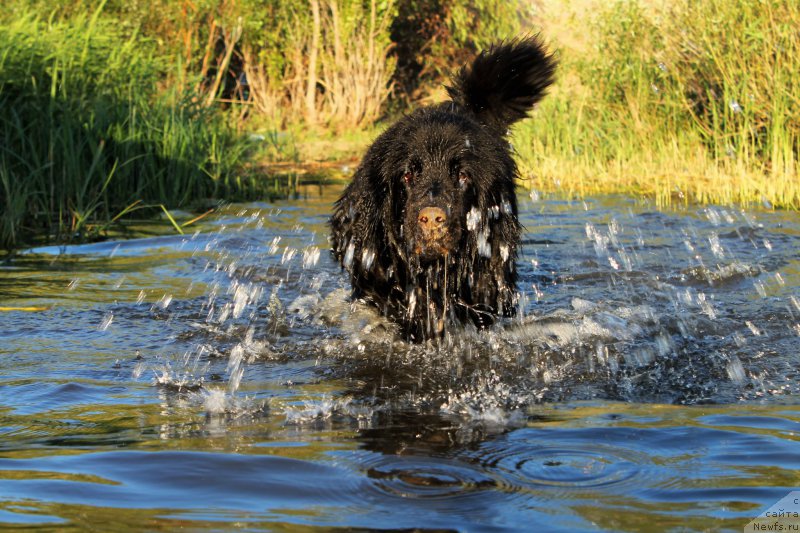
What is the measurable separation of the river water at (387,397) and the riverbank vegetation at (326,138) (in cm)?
112

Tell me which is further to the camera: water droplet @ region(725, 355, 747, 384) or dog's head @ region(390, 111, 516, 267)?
dog's head @ region(390, 111, 516, 267)

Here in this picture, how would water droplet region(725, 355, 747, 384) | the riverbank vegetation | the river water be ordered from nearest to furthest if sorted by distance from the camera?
the river water < water droplet region(725, 355, 747, 384) < the riverbank vegetation

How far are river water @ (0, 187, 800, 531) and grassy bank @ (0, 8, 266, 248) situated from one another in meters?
0.80

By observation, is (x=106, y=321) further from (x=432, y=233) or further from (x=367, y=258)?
(x=432, y=233)

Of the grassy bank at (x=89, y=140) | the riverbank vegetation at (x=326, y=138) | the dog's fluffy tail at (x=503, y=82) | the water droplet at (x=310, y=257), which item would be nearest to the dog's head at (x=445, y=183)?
the dog's fluffy tail at (x=503, y=82)

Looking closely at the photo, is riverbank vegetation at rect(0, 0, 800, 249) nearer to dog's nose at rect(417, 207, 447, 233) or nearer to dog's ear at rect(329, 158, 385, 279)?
dog's ear at rect(329, 158, 385, 279)

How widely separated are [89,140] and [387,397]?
196 inches

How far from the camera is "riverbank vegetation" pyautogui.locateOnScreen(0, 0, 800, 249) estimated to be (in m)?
7.66

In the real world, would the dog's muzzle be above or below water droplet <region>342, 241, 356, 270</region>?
above

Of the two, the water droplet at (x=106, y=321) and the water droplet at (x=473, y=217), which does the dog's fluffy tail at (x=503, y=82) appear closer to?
the water droplet at (x=473, y=217)

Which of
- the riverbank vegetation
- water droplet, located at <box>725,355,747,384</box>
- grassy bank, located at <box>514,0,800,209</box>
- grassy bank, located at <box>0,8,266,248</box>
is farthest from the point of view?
grassy bank, located at <box>514,0,800,209</box>

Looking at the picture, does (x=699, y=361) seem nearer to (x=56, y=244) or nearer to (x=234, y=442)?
(x=234, y=442)

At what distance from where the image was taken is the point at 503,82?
5.96m

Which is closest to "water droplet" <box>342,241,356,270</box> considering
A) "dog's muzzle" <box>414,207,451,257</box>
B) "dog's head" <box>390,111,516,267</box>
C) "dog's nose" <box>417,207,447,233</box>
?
"dog's head" <box>390,111,516,267</box>
